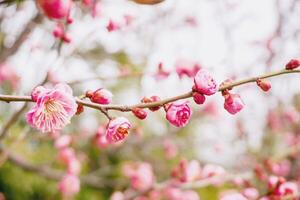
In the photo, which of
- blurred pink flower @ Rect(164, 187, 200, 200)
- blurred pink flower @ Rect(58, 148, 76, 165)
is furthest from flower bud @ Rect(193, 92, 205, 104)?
blurred pink flower @ Rect(58, 148, 76, 165)

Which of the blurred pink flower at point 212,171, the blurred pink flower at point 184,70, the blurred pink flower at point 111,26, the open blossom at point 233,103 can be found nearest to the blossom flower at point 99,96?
the open blossom at point 233,103

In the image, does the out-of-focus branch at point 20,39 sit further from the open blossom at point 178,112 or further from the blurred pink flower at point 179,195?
the open blossom at point 178,112

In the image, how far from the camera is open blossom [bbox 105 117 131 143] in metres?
1.12

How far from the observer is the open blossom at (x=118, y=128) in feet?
3.68

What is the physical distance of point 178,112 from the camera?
A: 3.73 ft

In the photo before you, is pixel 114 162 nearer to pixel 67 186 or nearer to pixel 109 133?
pixel 67 186

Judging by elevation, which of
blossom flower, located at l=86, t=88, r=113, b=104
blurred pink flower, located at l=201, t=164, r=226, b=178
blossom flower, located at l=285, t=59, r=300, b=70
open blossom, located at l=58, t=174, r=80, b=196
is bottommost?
open blossom, located at l=58, t=174, r=80, b=196

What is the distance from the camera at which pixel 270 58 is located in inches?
156

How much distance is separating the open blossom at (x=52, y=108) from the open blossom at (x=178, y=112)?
247 mm

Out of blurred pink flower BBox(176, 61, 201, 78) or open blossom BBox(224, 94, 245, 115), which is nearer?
open blossom BBox(224, 94, 245, 115)

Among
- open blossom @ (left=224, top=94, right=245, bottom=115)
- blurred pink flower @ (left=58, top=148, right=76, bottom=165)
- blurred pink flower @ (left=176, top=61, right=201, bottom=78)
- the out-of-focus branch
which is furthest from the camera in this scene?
blurred pink flower @ (left=58, top=148, right=76, bottom=165)

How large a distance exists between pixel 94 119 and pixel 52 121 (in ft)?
16.2

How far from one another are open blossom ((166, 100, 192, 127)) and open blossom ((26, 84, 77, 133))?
247 mm

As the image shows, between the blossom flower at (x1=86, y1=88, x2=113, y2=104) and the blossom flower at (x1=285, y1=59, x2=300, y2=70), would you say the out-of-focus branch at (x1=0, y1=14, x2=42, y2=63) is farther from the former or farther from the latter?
the blossom flower at (x1=285, y1=59, x2=300, y2=70)
